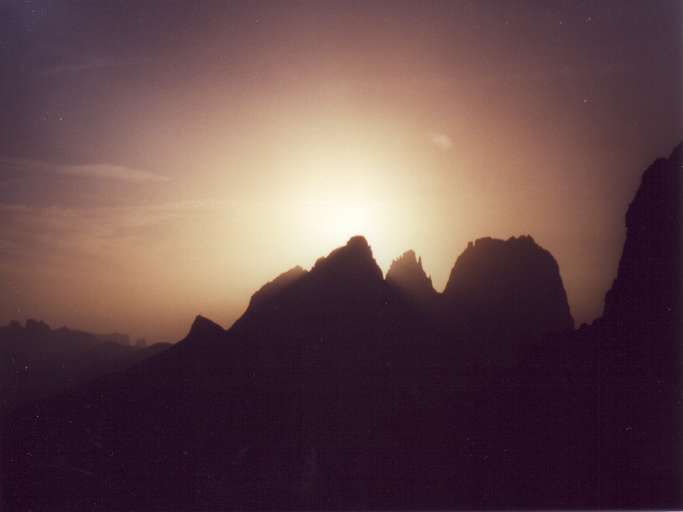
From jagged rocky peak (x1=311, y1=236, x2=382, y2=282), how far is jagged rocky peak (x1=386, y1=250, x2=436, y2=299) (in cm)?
331

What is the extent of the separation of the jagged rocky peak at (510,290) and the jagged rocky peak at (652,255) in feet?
62.5

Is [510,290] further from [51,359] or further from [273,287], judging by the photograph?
[51,359]

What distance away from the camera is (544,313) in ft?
116

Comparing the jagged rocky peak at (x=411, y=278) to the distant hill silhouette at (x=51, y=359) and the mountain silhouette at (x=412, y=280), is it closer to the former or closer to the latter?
the mountain silhouette at (x=412, y=280)

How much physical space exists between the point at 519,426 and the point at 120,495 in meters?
17.4

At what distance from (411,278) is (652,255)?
21.8 metres

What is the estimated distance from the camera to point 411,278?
34562 millimetres

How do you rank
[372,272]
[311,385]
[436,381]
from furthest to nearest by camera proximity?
[372,272] < [311,385] < [436,381]

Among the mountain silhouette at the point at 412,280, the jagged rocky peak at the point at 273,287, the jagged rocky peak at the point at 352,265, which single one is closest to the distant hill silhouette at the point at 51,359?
the jagged rocky peak at the point at 273,287

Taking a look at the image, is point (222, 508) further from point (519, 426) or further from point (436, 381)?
point (519, 426)

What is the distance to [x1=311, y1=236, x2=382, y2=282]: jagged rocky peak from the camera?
3103cm

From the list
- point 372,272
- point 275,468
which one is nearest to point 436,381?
point 275,468

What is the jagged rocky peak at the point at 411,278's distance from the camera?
33.9 metres

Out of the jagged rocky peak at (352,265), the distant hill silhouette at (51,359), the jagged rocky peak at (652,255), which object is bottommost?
the distant hill silhouette at (51,359)
